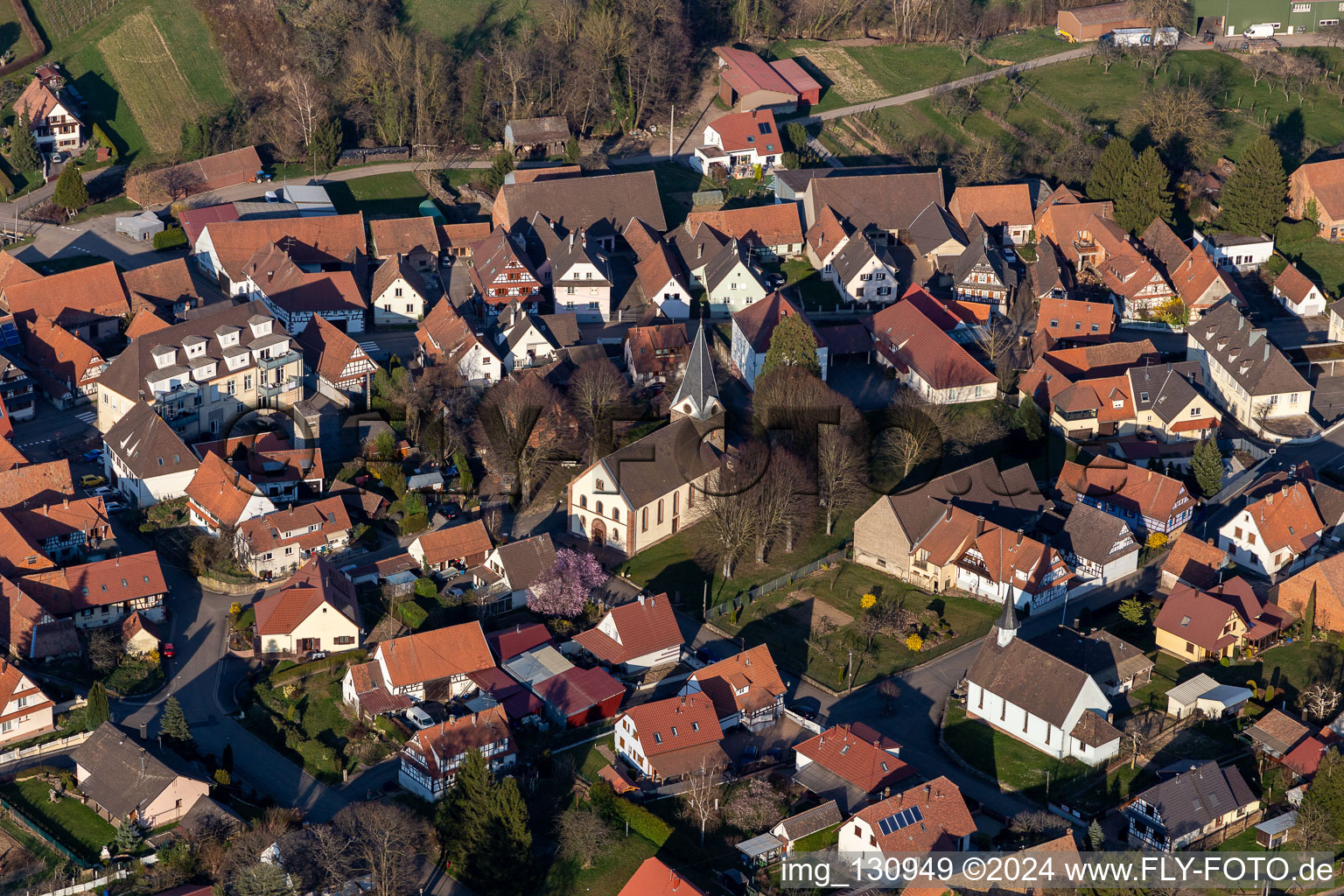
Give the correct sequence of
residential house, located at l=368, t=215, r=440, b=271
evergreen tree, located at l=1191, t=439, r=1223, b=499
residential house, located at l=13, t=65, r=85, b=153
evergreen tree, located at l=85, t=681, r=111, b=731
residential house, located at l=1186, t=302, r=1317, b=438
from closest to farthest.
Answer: evergreen tree, located at l=85, t=681, r=111, b=731 → evergreen tree, located at l=1191, t=439, r=1223, b=499 → residential house, located at l=1186, t=302, r=1317, b=438 → residential house, located at l=368, t=215, r=440, b=271 → residential house, located at l=13, t=65, r=85, b=153

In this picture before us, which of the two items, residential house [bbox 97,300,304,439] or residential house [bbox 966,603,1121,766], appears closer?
residential house [bbox 966,603,1121,766]

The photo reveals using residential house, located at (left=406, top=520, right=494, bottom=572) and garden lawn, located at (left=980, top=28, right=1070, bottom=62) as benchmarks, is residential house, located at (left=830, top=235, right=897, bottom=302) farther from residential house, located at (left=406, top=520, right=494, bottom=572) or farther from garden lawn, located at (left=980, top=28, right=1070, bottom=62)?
garden lawn, located at (left=980, top=28, right=1070, bottom=62)

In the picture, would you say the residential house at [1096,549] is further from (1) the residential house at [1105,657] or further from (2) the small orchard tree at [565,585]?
(2) the small orchard tree at [565,585]

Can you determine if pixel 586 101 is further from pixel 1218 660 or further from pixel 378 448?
pixel 1218 660

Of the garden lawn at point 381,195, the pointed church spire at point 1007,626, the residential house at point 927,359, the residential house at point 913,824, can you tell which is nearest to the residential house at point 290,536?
the residential house at point 913,824

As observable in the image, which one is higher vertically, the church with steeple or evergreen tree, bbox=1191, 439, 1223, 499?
the church with steeple

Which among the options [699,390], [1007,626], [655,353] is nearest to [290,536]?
[699,390]

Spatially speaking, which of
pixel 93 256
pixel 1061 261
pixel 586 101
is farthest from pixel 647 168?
pixel 93 256

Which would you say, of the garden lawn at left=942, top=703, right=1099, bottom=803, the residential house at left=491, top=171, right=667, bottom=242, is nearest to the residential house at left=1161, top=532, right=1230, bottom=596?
the garden lawn at left=942, top=703, right=1099, bottom=803
